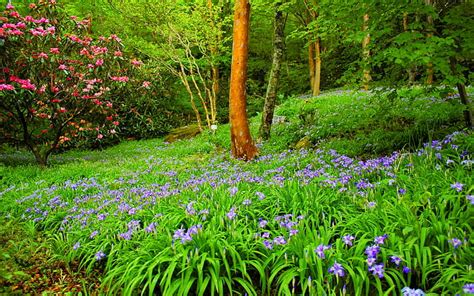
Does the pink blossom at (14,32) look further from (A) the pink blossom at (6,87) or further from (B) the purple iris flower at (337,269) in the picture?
(B) the purple iris flower at (337,269)

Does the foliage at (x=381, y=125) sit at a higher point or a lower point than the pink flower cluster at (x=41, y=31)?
lower

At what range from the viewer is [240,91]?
6.77 meters

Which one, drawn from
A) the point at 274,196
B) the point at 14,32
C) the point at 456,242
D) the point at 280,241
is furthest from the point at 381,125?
the point at 14,32

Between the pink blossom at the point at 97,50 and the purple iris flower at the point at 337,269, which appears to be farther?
the pink blossom at the point at 97,50

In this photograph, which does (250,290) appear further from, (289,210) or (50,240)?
(50,240)

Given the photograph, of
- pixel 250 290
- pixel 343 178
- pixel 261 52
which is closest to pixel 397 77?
pixel 343 178

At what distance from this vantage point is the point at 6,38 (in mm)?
8422

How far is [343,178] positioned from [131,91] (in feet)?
37.4

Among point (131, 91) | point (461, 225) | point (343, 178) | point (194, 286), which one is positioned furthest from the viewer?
point (131, 91)

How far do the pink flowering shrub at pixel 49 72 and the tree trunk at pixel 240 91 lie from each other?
15.7ft

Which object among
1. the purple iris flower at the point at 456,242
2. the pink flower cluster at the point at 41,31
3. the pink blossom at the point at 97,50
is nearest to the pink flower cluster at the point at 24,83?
the pink flower cluster at the point at 41,31

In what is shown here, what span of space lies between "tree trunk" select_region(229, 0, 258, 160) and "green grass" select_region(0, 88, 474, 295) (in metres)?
1.07

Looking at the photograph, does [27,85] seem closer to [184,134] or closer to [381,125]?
[381,125]

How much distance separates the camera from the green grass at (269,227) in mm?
2367
